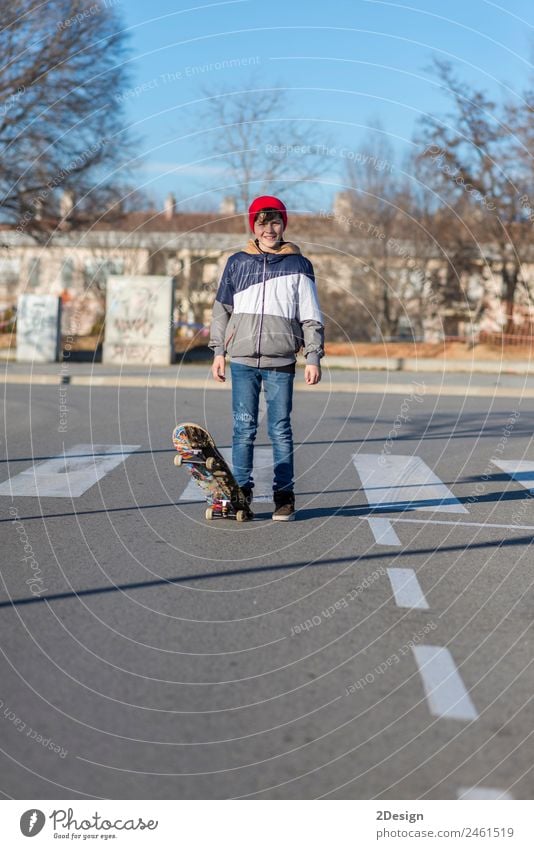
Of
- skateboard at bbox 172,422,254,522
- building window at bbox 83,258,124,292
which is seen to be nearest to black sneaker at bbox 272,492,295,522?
skateboard at bbox 172,422,254,522

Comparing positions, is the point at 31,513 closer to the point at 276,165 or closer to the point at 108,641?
the point at 108,641

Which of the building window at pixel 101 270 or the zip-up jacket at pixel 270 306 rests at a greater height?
the building window at pixel 101 270

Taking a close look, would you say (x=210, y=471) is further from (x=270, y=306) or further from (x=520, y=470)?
(x=520, y=470)

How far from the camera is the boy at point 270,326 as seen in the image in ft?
23.2

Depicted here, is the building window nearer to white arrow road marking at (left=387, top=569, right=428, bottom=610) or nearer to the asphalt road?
the asphalt road

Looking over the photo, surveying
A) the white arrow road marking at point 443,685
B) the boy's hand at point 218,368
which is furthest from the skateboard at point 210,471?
the white arrow road marking at point 443,685

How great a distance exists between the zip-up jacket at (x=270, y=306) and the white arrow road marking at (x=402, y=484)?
1554mm

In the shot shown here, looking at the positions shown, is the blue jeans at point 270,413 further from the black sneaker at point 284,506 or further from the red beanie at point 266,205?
the red beanie at point 266,205

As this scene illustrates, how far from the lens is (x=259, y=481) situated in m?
9.12

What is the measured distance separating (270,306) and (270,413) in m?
0.75

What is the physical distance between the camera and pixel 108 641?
15.2ft

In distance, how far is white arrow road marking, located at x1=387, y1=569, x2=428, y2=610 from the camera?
535 centimetres

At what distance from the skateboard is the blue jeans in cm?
23

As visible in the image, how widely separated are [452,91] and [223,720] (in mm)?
27096
